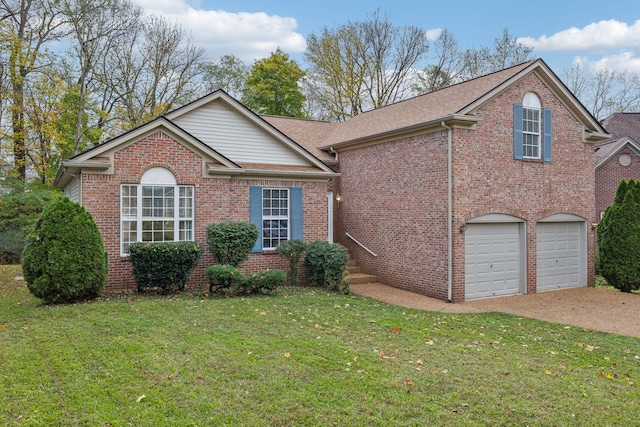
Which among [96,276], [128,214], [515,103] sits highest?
[515,103]

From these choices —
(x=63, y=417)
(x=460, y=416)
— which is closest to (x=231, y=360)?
(x=63, y=417)

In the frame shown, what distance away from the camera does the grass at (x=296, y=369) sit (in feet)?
15.1

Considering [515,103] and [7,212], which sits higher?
[515,103]

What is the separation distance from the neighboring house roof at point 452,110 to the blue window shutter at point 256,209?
3832 mm

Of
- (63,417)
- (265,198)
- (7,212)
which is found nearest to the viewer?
(63,417)

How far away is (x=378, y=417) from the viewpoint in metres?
4.54

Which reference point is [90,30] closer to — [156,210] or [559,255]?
[156,210]

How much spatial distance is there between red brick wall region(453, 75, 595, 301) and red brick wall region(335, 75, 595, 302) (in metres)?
0.03

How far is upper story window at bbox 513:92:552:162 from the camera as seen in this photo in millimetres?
12852

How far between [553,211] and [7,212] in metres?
20.8

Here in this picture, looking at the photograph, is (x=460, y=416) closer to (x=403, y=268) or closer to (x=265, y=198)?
(x=403, y=268)

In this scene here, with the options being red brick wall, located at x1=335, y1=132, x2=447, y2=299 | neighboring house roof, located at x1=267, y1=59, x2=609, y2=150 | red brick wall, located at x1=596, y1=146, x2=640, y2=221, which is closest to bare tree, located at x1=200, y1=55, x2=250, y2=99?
neighboring house roof, located at x1=267, y1=59, x2=609, y2=150

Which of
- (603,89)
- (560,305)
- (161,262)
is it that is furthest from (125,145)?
(603,89)

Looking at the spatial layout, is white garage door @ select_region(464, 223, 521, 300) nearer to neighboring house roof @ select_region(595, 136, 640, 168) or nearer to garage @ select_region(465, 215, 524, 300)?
garage @ select_region(465, 215, 524, 300)
